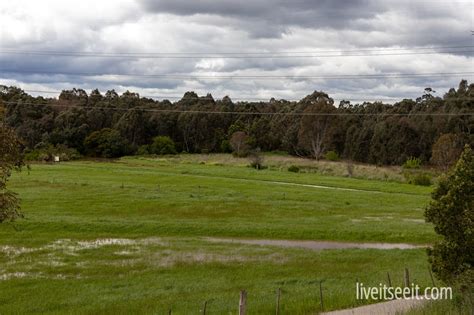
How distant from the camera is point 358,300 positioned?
72.5 ft

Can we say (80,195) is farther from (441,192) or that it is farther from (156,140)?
(156,140)

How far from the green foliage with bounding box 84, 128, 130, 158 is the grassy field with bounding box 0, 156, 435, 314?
51.6 meters

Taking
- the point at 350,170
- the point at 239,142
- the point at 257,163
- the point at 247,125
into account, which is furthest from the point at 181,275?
the point at 247,125

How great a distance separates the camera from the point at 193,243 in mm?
37781

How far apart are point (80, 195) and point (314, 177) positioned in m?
38.2

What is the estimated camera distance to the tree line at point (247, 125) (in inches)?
4601

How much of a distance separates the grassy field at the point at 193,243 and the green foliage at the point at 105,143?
51.6m

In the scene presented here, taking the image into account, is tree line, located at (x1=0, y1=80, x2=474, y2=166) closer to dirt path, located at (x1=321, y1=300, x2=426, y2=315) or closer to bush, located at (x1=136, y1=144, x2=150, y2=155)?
bush, located at (x1=136, y1=144, x2=150, y2=155)

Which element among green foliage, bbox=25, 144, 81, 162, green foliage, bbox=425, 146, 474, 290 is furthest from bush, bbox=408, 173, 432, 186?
green foliage, bbox=25, 144, 81, 162

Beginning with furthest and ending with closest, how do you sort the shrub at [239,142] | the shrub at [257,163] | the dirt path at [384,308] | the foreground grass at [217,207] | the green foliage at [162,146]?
the green foliage at [162,146] < the shrub at [239,142] < the shrub at [257,163] < the foreground grass at [217,207] < the dirt path at [384,308]

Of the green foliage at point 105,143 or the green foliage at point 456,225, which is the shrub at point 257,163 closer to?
the green foliage at point 105,143

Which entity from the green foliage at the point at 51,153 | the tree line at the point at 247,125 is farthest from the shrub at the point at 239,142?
the green foliage at the point at 51,153

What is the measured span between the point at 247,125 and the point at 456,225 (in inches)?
5005

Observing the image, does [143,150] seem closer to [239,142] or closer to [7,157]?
[239,142]
